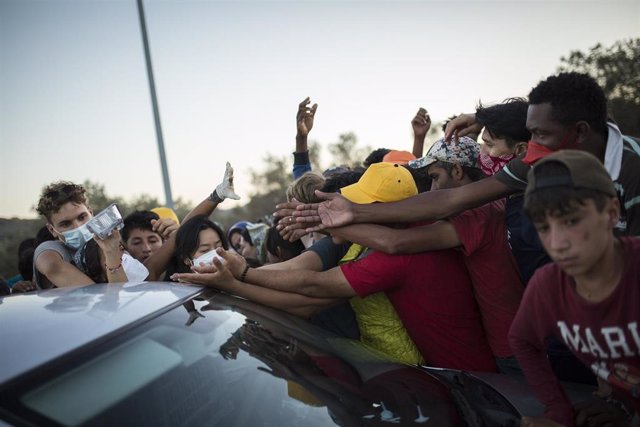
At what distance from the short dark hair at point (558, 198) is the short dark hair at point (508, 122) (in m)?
1.27

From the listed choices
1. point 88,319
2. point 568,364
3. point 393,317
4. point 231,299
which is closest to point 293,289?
point 231,299

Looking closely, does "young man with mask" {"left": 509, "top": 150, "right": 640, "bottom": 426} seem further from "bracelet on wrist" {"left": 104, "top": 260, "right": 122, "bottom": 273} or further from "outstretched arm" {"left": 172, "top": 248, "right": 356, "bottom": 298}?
"bracelet on wrist" {"left": 104, "top": 260, "right": 122, "bottom": 273}

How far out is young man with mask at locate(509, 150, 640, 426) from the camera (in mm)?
1469

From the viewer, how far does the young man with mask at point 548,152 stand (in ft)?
6.81

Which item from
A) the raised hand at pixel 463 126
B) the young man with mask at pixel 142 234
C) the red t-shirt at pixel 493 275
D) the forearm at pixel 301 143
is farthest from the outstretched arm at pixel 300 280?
the forearm at pixel 301 143

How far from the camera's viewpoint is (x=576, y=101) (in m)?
2.15

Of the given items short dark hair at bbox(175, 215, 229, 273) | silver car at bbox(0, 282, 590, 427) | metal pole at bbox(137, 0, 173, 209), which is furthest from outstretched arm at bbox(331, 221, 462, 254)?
metal pole at bbox(137, 0, 173, 209)

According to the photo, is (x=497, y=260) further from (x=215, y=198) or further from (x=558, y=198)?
(x=215, y=198)

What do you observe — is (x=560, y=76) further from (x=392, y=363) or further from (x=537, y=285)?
(x=392, y=363)

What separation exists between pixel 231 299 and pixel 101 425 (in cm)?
88

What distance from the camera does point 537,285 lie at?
5.64 feet

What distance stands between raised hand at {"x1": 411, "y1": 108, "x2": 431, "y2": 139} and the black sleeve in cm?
257

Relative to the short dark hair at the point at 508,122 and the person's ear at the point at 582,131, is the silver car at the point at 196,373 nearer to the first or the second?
the person's ear at the point at 582,131

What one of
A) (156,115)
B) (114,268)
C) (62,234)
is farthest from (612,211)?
(156,115)
